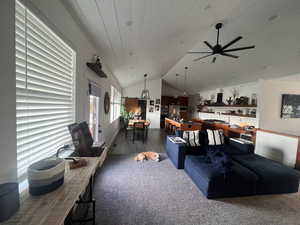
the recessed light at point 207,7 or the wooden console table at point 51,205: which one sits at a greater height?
the recessed light at point 207,7

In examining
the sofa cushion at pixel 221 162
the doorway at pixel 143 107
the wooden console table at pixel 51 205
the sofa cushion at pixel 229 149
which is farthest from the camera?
the doorway at pixel 143 107

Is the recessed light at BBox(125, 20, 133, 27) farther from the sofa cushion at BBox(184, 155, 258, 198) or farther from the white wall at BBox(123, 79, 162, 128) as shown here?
the white wall at BBox(123, 79, 162, 128)

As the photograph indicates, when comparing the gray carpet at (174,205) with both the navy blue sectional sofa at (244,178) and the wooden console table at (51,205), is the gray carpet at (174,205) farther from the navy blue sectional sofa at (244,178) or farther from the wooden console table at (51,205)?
the wooden console table at (51,205)

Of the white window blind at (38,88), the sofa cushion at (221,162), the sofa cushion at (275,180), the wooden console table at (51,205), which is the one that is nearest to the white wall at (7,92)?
the white window blind at (38,88)

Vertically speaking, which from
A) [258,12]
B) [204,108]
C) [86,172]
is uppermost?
[258,12]

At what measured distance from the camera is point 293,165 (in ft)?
10.2

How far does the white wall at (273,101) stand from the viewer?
4223 mm

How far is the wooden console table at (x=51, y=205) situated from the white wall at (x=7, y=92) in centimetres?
25

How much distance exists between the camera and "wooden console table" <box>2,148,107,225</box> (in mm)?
724

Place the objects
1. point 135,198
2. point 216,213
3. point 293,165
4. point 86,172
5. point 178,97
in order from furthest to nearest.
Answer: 1. point 178,97
2. point 293,165
3. point 135,198
4. point 216,213
5. point 86,172

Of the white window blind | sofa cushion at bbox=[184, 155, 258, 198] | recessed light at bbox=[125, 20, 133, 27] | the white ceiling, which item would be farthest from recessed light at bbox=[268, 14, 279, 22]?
the white window blind

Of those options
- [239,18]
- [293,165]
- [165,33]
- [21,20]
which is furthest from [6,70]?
[293,165]

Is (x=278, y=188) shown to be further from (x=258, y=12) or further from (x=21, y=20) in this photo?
(x=21, y=20)

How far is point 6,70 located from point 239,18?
365 centimetres
